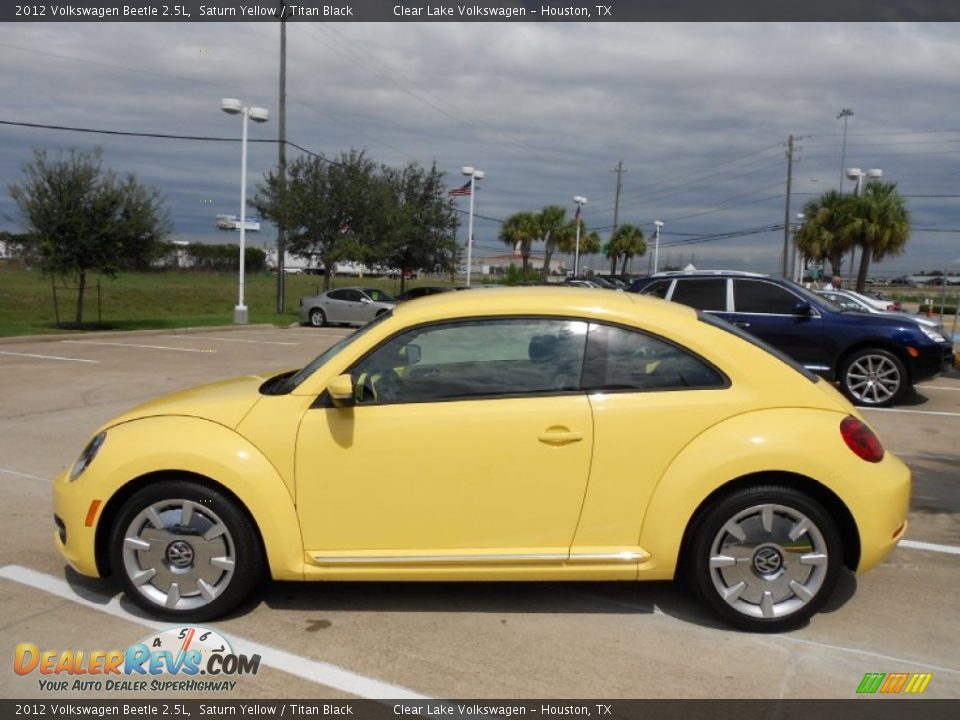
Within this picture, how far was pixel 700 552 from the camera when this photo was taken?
3.74m

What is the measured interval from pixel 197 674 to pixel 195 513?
0.72 meters

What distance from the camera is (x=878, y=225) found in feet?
114

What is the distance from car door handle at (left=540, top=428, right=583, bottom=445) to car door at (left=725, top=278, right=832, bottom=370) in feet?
25.8

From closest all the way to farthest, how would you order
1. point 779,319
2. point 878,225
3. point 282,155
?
point 779,319
point 282,155
point 878,225

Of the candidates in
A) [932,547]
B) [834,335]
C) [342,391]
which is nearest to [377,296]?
[834,335]

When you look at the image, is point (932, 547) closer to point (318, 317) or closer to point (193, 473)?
point (193, 473)

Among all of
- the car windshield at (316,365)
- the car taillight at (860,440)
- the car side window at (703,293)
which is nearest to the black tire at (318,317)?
the car side window at (703,293)

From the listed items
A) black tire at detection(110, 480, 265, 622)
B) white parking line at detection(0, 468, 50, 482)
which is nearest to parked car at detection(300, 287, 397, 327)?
white parking line at detection(0, 468, 50, 482)

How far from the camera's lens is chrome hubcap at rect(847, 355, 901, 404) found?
1043 cm

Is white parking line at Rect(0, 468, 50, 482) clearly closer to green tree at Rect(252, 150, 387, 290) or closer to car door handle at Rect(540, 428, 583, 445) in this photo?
car door handle at Rect(540, 428, 583, 445)

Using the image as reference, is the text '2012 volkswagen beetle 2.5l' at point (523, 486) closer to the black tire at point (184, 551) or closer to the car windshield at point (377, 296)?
the black tire at point (184, 551)

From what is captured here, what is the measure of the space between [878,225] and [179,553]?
36.8 m

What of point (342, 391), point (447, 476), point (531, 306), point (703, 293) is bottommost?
point (447, 476)

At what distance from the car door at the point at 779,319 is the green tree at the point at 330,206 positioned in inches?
796
